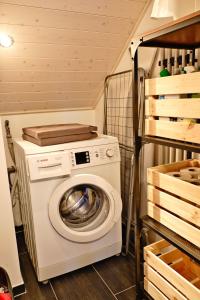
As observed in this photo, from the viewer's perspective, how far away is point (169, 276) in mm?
1166

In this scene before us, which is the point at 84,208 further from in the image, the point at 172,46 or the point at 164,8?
the point at 164,8

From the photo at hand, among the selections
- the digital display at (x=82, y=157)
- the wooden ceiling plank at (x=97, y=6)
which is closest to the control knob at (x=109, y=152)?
the digital display at (x=82, y=157)

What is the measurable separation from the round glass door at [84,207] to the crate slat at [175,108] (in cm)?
77

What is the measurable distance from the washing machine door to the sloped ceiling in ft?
2.90

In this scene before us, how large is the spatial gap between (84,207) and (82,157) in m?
0.43

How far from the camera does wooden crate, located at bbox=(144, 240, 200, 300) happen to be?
42.9 inches

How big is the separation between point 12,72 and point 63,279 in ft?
5.02

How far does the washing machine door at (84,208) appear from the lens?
61.6 inches

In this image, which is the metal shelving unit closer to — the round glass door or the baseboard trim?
the round glass door

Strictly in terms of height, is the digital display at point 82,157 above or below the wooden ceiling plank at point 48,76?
below

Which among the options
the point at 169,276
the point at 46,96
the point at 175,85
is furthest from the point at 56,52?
the point at 169,276

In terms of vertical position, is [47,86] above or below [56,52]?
below

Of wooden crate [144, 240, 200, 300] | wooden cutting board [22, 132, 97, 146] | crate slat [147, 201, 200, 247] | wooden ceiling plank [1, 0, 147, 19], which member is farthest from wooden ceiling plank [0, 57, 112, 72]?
wooden crate [144, 240, 200, 300]

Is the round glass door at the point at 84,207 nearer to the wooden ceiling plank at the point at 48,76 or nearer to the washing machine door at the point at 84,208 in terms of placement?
the washing machine door at the point at 84,208
